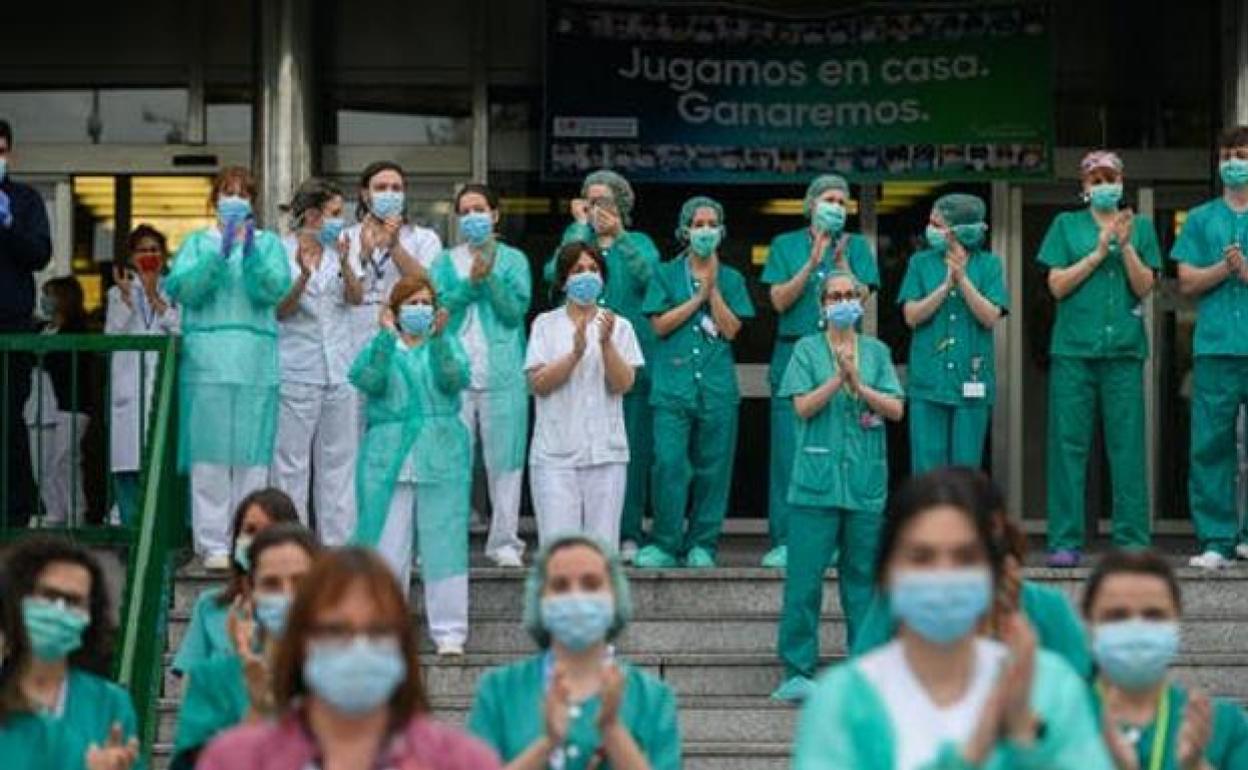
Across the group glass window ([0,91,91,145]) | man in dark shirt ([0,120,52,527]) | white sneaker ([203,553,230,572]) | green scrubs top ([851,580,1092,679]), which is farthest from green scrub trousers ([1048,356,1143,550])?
glass window ([0,91,91,145])

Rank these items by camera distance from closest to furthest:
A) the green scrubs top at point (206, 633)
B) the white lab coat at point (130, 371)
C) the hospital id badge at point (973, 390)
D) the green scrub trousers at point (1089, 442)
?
the green scrubs top at point (206, 633) < the green scrub trousers at point (1089, 442) < the hospital id badge at point (973, 390) < the white lab coat at point (130, 371)

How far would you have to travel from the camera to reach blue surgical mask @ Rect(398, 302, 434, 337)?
10789mm

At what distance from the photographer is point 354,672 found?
203 inches

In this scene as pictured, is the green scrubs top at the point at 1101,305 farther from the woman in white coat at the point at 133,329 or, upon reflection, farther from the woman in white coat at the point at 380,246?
the woman in white coat at the point at 133,329

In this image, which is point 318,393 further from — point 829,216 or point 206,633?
point 206,633

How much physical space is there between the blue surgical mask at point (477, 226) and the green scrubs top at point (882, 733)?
666 cm

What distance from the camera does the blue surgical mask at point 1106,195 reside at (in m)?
11.6

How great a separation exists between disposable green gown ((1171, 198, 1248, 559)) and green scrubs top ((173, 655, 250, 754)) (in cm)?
569

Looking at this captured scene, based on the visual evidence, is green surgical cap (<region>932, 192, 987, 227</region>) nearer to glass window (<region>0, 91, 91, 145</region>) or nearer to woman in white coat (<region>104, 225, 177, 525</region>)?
woman in white coat (<region>104, 225, 177, 525</region>)

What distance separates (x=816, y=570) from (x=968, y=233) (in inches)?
79.1

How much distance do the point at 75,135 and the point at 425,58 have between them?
75.8 inches

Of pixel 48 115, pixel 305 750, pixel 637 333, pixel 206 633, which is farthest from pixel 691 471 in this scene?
pixel 305 750

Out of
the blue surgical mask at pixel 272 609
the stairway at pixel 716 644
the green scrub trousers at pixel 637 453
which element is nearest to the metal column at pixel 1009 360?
the green scrub trousers at pixel 637 453

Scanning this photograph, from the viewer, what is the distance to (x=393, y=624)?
17.4 feet
